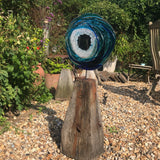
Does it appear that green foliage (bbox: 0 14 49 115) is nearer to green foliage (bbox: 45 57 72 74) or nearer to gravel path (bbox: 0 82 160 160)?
gravel path (bbox: 0 82 160 160)

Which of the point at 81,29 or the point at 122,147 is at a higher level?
the point at 81,29

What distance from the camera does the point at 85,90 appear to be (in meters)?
1.82

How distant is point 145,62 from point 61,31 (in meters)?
3.10

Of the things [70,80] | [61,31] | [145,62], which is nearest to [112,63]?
[145,62]

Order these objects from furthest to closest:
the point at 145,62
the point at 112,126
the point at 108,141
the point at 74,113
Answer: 1. the point at 145,62
2. the point at 112,126
3. the point at 108,141
4. the point at 74,113

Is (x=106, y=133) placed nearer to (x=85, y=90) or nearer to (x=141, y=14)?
(x=85, y=90)

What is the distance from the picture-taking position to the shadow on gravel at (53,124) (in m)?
2.29

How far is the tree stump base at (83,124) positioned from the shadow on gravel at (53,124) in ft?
1.07

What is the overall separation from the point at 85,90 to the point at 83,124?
337mm

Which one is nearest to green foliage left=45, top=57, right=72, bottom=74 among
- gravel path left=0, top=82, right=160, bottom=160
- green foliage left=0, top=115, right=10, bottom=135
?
gravel path left=0, top=82, right=160, bottom=160

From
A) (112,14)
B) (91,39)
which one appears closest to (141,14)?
(112,14)

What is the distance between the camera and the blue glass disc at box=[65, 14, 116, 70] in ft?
5.48

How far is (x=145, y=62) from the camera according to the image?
6438 millimetres

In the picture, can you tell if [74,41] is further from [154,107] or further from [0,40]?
[154,107]
